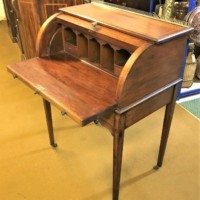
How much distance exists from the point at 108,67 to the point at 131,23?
24 cm

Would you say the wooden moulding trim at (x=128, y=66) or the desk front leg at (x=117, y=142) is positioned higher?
the wooden moulding trim at (x=128, y=66)

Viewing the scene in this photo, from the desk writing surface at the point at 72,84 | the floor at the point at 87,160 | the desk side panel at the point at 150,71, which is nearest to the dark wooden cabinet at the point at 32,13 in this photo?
the floor at the point at 87,160

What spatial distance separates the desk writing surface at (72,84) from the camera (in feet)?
3.35

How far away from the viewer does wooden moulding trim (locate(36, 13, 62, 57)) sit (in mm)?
1458

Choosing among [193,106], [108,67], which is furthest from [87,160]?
[193,106]

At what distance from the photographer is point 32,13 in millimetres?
2227

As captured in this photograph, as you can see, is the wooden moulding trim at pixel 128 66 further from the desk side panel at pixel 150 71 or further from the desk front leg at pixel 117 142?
the desk front leg at pixel 117 142

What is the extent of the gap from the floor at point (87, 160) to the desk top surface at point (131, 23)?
96 cm

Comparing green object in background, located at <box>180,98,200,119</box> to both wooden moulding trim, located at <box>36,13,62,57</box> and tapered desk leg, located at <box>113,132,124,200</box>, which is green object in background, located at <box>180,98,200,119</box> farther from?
wooden moulding trim, located at <box>36,13,62,57</box>

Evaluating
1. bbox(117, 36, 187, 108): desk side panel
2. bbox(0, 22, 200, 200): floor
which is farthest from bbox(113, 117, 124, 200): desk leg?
bbox(0, 22, 200, 200): floor

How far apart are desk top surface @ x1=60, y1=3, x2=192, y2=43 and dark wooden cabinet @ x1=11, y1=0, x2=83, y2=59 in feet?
2.42

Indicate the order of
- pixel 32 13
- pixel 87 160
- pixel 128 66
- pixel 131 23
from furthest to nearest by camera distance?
pixel 32 13, pixel 87 160, pixel 131 23, pixel 128 66

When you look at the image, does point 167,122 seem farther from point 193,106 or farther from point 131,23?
point 193,106

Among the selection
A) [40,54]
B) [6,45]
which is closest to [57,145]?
[40,54]
